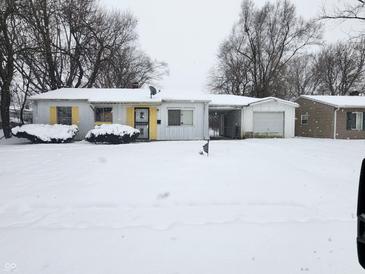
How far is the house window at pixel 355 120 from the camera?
20.5 m

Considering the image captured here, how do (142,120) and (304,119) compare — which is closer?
(142,120)

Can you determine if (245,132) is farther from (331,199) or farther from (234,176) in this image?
(331,199)

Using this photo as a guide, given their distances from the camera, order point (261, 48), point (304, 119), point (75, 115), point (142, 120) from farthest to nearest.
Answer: point (261, 48)
point (304, 119)
point (142, 120)
point (75, 115)

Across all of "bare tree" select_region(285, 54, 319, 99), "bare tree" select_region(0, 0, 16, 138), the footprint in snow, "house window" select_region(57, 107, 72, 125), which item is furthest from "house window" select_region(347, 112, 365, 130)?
"bare tree" select_region(0, 0, 16, 138)

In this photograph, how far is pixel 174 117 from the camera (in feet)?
60.5

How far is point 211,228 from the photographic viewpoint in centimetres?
368

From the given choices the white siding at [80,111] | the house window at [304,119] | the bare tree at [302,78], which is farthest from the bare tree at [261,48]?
the white siding at [80,111]

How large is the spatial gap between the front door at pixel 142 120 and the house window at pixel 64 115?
15.4 feet

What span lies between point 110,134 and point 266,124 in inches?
481

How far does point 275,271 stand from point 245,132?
18214 millimetres

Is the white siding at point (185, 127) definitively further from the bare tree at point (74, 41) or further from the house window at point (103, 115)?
the bare tree at point (74, 41)

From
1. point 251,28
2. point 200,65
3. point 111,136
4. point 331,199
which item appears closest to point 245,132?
point 111,136

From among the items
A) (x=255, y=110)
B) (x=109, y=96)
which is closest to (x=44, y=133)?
(x=109, y=96)

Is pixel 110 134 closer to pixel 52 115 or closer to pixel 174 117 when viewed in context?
pixel 174 117
